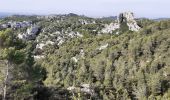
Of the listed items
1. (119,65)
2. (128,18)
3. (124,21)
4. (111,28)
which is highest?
(128,18)

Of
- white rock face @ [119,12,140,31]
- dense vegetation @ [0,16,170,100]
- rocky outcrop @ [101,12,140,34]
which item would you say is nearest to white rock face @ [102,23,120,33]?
rocky outcrop @ [101,12,140,34]

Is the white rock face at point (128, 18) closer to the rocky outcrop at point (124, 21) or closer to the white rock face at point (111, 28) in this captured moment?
the rocky outcrop at point (124, 21)

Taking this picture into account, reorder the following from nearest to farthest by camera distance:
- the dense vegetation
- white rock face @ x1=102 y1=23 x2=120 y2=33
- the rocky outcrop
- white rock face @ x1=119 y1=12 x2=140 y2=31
A: the dense vegetation → the rocky outcrop → white rock face @ x1=119 y1=12 x2=140 y2=31 → white rock face @ x1=102 y1=23 x2=120 y2=33

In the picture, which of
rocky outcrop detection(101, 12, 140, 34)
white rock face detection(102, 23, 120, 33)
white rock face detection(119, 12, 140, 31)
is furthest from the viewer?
white rock face detection(102, 23, 120, 33)

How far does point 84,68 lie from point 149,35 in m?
27.5

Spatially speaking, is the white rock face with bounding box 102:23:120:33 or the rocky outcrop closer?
the rocky outcrop

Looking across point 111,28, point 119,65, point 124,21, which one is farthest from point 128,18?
point 119,65

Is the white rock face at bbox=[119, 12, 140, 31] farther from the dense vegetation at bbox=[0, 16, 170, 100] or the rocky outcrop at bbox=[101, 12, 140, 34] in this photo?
the dense vegetation at bbox=[0, 16, 170, 100]

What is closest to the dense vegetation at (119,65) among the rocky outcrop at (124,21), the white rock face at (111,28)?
the rocky outcrop at (124,21)

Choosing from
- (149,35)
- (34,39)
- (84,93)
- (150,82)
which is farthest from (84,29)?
(84,93)

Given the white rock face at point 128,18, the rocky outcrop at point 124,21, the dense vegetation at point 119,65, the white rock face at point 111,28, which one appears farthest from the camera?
the white rock face at point 111,28

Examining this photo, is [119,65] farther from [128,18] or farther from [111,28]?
[128,18]

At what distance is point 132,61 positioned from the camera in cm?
10869

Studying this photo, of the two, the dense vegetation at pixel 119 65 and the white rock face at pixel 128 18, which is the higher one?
the white rock face at pixel 128 18
